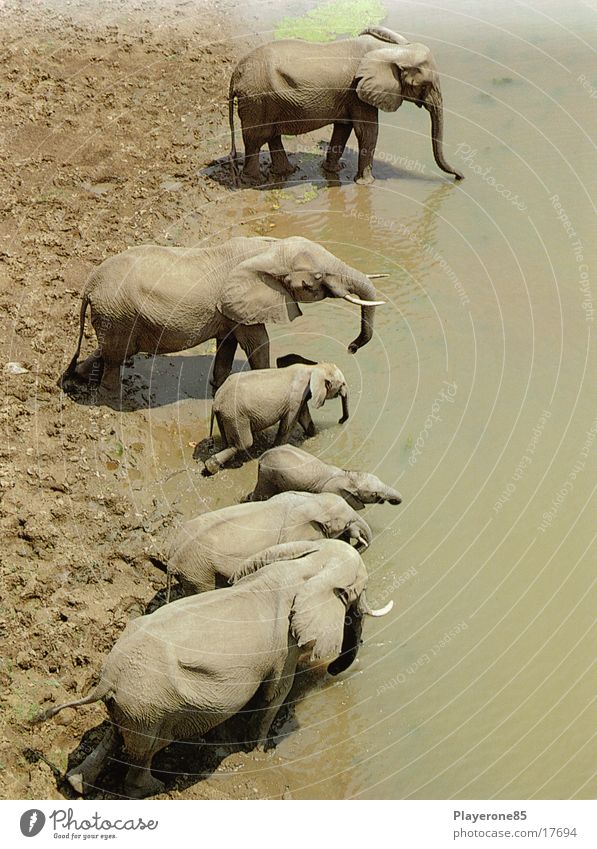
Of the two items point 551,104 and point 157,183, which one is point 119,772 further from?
point 551,104

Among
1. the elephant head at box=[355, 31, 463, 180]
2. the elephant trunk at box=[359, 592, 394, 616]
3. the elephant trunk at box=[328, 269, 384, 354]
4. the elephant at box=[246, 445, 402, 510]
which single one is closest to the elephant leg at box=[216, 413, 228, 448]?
the elephant at box=[246, 445, 402, 510]

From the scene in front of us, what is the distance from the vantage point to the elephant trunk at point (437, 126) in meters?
15.2

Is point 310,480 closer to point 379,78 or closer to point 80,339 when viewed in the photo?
point 80,339

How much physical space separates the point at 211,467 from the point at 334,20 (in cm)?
1205

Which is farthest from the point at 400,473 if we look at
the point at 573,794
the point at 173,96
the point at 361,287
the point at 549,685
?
the point at 173,96

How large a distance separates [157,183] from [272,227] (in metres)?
1.83

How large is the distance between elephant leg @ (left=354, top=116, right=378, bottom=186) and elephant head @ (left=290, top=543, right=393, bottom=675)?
8.38 metres

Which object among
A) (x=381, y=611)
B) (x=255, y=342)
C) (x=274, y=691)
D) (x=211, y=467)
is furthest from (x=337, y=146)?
(x=274, y=691)

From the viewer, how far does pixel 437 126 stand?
15508 mm

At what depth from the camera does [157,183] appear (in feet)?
49.7

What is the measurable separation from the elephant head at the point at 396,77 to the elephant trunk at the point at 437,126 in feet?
0.05

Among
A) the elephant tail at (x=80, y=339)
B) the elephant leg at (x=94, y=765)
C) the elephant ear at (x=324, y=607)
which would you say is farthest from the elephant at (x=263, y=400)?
the elephant leg at (x=94, y=765)

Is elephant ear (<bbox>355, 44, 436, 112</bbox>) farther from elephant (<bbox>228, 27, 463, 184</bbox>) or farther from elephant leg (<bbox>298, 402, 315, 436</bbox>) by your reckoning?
elephant leg (<bbox>298, 402, 315, 436</bbox>)

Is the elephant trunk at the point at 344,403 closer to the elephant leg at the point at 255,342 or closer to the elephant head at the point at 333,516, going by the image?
the elephant leg at the point at 255,342
